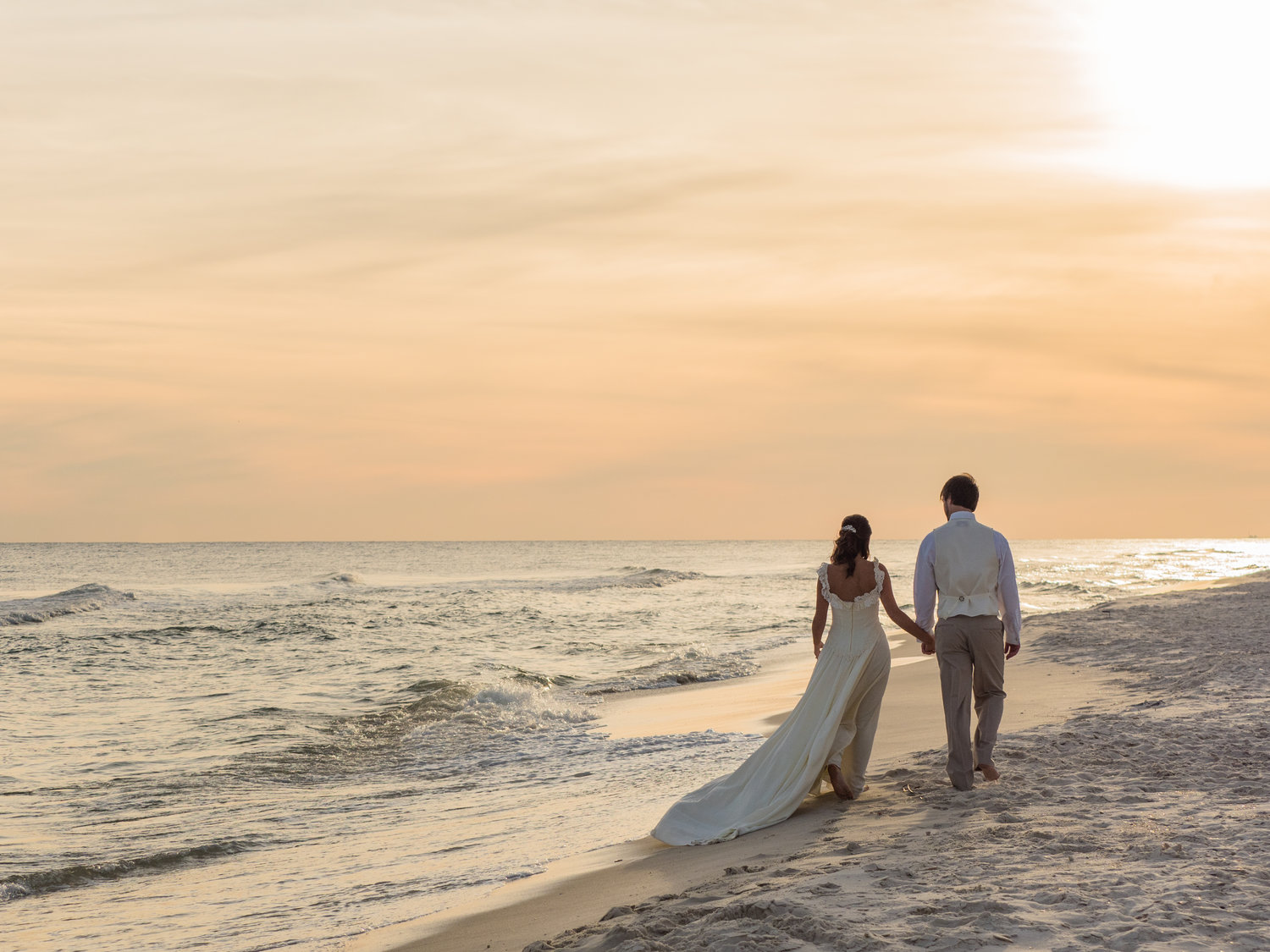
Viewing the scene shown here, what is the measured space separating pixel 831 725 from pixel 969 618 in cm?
114

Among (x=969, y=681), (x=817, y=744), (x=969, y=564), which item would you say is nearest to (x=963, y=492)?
(x=969, y=564)

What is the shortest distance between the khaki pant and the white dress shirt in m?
0.08

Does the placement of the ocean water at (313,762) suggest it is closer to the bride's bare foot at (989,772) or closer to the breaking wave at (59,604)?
the breaking wave at (59,604)

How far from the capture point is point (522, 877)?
20.7ft

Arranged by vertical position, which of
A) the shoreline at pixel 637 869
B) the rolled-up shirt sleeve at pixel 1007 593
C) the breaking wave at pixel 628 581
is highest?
the rolled-up shirt sleeve at pixel 1007 593

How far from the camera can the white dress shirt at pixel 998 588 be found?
640 centimetres

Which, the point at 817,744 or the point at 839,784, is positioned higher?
the point at 817,744

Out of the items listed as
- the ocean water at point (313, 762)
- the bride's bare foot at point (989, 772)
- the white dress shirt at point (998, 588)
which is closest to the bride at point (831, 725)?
the white dress shirt at point (998, 588)

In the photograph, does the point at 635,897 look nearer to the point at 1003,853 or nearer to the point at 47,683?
the point at 1003,853

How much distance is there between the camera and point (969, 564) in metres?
Answer: 6.37

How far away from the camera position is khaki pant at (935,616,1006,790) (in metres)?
6.30

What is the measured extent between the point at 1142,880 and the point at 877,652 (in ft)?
8.27

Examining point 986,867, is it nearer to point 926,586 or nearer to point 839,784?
point 839,784

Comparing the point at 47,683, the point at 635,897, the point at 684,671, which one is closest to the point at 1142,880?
the point at 635,897
